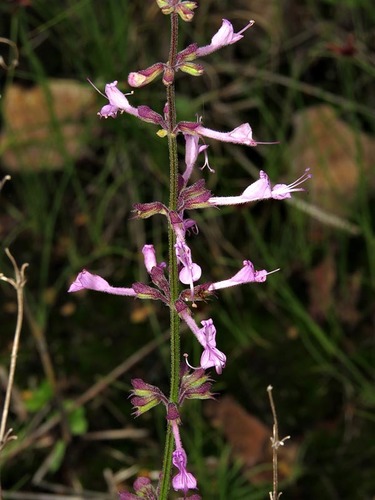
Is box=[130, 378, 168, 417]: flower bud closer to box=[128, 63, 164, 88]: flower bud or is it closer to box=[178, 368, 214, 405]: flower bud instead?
box=[178, 368, 214, 405]: flower bud

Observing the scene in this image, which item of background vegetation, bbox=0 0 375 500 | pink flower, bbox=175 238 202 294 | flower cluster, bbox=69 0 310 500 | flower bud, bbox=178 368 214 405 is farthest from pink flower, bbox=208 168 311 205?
background vegetation, bbox=0 0 375 500

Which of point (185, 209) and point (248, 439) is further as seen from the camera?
point (248, 439)

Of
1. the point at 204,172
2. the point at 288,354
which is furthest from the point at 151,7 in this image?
the point at 288,354

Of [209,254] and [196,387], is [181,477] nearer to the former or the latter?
[196,387]

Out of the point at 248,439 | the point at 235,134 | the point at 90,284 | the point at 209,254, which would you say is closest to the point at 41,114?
the point at 209,254

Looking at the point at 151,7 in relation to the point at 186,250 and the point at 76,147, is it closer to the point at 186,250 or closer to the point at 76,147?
the point at 76,147

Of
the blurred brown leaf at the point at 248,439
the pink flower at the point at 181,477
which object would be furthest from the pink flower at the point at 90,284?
the blurred brown leaf at the point at 248,439

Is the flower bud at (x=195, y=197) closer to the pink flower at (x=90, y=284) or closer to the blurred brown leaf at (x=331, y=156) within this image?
the pink flower at (x=90, y=284)

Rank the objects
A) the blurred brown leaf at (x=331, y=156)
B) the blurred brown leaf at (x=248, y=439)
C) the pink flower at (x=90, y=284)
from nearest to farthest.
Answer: the pink flower at (x=90, y=284), the blurred brown leaf at (x=248, y=439), the blurred brown leaf at (x=331, y=156)
